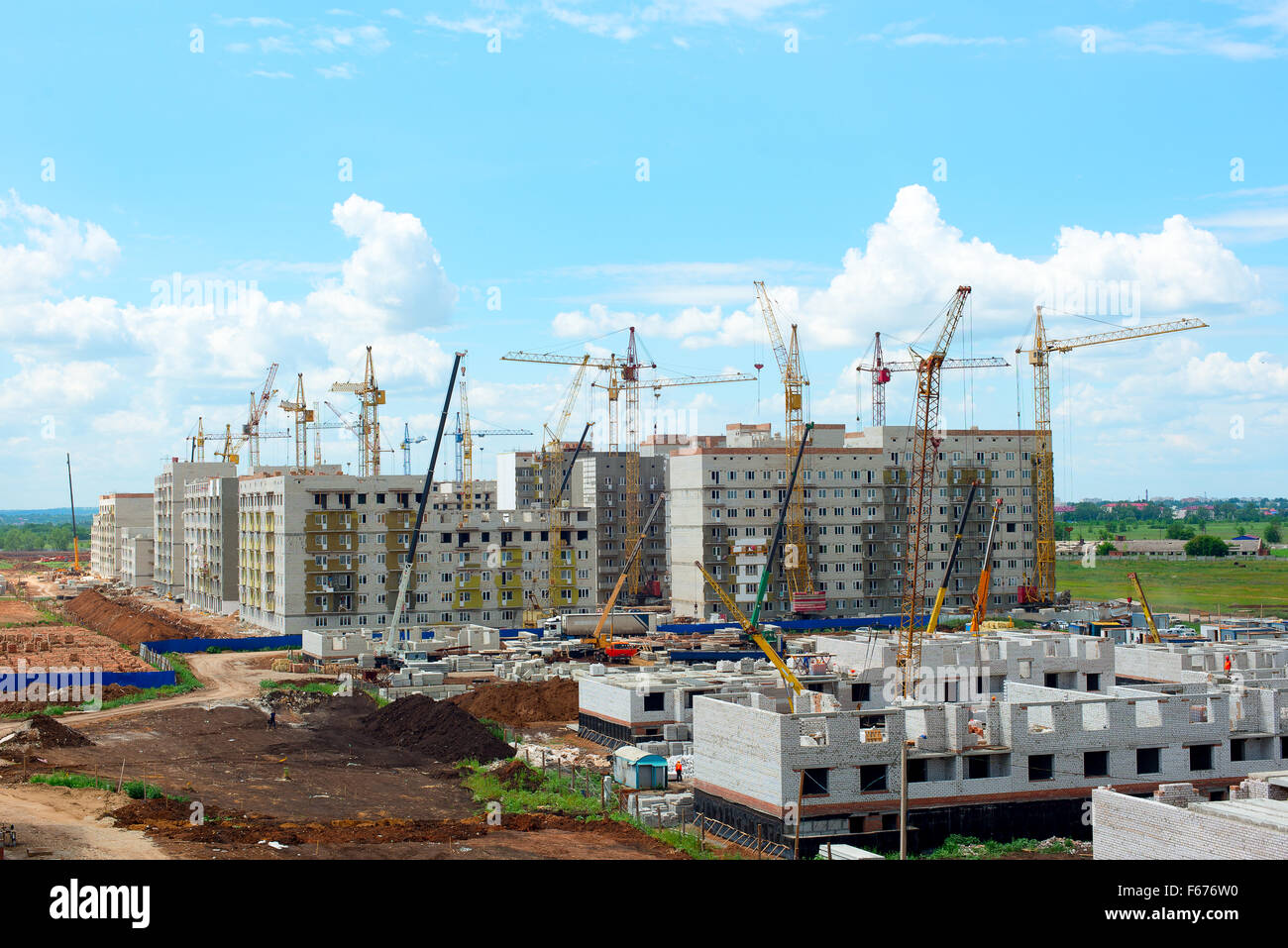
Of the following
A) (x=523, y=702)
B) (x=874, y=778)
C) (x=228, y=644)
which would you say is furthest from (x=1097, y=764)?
(x=228, y=644)

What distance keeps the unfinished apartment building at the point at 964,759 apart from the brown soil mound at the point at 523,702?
73.1 ft

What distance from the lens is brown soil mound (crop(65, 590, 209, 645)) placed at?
91812 mm

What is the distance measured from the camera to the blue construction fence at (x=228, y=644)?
80000 mm

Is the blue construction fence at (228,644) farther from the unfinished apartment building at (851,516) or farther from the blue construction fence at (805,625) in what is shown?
the unfinished apartment building at (851,516)

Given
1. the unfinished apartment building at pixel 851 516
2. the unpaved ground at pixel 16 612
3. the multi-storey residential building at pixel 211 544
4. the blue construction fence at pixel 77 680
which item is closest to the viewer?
the blue construction fence at pixel 77 680

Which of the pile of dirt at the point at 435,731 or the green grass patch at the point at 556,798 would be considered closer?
the green grass patch at the point at 556,798

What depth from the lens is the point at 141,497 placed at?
174 meters

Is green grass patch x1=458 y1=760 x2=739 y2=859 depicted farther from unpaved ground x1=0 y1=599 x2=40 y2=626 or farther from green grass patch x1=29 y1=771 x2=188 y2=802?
unpaved ground x1=0 y1=599 x2=40 y2=626

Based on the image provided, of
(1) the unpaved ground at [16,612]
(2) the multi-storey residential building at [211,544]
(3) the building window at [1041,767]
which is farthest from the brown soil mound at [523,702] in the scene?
(1) the unpaved ground at [16,612]

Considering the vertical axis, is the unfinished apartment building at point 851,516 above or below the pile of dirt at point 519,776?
above

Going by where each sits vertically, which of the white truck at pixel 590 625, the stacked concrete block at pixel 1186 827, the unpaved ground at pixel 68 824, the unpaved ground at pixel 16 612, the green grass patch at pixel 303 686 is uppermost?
the stacked concrete block at pixel 1186 827
